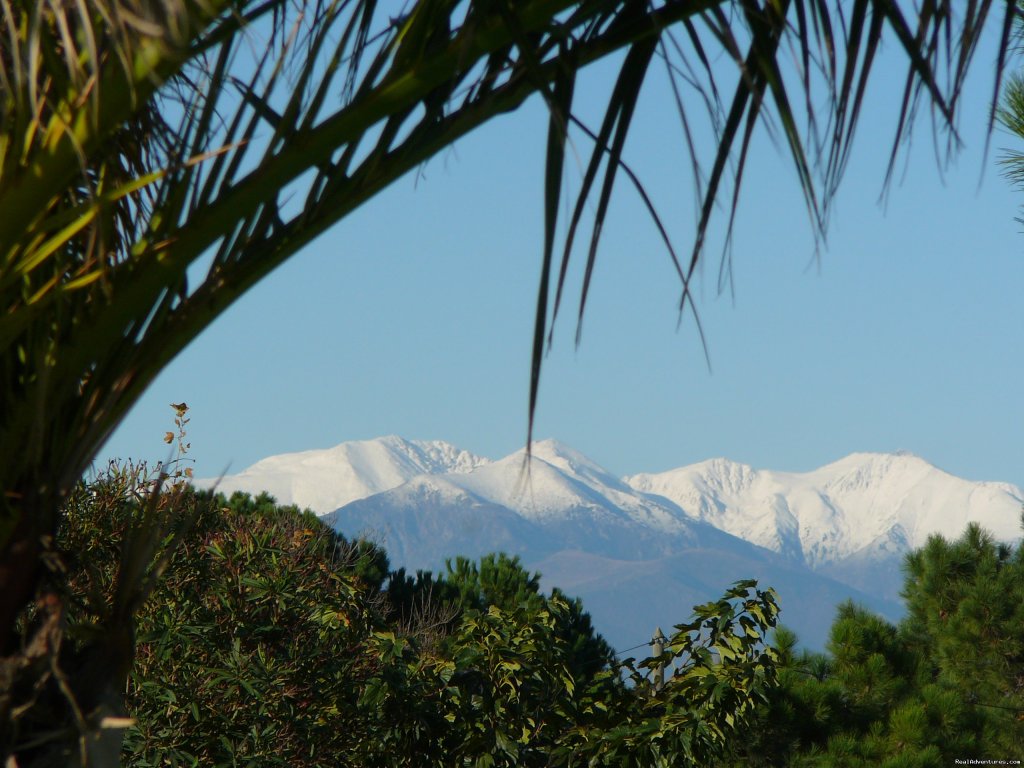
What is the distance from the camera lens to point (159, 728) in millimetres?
5176

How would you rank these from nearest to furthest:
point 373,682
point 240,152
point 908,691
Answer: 1. point 240,152
2. point 373,682
3. point 908,691

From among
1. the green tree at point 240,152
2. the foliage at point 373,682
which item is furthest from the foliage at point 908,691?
the green tree at point 240,152

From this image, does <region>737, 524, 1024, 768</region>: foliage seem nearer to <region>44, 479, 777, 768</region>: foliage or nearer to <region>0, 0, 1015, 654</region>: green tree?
<region>44, 479, 777, 768</region>: foliage

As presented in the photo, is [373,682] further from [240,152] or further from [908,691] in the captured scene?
[908,691]

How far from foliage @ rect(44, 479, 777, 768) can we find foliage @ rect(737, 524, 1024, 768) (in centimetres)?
317

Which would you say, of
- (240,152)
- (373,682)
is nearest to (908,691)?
(373,682)

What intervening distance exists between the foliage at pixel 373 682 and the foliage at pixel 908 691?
317 centimetres

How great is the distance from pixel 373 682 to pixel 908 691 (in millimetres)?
6389

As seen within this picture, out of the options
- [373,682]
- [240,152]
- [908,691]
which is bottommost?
[908,691]

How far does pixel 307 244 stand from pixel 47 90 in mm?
437

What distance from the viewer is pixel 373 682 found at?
5.40 m

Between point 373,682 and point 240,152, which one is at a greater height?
point 240,152

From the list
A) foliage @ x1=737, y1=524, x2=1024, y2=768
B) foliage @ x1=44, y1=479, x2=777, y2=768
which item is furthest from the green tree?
foliage @ x1=737, y1=524, x2=1024, y2=768

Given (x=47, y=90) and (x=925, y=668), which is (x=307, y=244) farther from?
(x=925, y=668)
